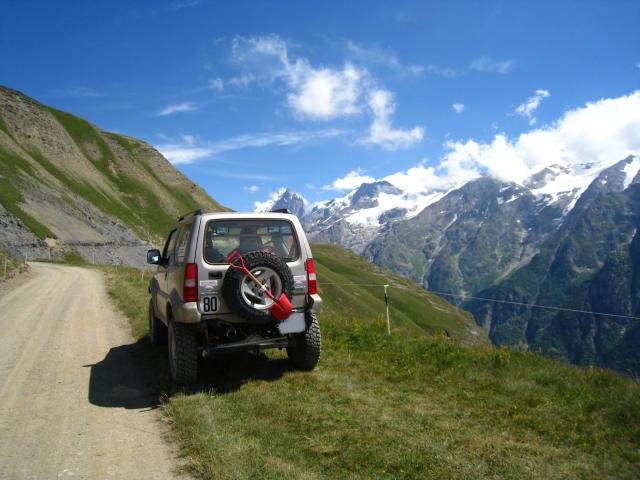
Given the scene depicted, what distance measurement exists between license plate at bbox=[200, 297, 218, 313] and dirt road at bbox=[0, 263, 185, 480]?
1.72 m

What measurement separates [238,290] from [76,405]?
3.22 meters

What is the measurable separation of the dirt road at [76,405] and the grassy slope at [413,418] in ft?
1.78

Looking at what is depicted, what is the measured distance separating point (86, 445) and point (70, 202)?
245ft

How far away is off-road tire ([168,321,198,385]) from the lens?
8133mm

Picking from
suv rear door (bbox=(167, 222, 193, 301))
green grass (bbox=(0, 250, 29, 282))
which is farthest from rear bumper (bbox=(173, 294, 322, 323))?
green grass (bbox=(0, 250, 29, 282))

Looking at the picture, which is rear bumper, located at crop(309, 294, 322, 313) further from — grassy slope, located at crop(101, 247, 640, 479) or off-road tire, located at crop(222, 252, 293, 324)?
grassy slope, located at crop(101, 247, 640, 479)

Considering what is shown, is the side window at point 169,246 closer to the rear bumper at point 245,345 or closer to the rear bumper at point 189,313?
the rear bumper at point 189,313

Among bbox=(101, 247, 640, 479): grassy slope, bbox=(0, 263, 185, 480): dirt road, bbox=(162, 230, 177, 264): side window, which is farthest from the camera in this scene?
bbox=(162, 230, 177, 264): side window

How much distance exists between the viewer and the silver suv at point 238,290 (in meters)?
7.87

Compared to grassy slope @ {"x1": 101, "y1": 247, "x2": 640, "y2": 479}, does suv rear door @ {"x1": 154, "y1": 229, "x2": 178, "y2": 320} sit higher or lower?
higher

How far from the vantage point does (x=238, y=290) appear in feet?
25.5

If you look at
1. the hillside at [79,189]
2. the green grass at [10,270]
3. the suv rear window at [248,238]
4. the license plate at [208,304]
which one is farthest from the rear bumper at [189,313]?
the hillside at [79,189]

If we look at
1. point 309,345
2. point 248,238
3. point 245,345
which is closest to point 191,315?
point 245,345

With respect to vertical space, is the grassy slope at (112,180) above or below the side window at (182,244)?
above
